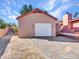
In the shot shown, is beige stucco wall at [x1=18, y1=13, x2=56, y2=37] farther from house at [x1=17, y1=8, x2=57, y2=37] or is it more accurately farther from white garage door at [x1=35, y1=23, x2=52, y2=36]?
white garage door at [x1=35, y1=23, x2=52, y2=36]

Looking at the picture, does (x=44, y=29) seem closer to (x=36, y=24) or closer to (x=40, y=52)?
(x=36, y=24)

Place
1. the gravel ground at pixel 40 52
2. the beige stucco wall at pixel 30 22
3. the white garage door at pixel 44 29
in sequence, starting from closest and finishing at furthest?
1. the gravel ground at pixel 40 52
2. the beige stucco wall at pixel 30 22
3. the white garage door at pixel 44 29

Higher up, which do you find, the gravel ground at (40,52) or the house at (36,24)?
the house at (36,24)

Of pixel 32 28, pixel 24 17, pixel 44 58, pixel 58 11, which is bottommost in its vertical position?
pixel 44 58

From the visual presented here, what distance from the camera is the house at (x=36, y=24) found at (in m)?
22.4

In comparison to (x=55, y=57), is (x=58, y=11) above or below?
above

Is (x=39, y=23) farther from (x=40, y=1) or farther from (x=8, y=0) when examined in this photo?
(x=8, y=0)

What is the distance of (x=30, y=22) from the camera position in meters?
22.6

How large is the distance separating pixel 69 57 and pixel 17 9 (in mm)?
43212

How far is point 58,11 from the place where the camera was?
137 ft

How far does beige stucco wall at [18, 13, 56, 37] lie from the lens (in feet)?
73.3

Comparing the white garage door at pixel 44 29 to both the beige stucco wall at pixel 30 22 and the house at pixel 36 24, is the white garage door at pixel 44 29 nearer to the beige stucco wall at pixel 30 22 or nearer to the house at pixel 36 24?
the house at pixel 36 24

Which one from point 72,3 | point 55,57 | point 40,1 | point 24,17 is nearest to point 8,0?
point 40,1

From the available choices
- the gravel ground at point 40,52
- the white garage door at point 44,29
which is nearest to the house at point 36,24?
the white garage door at point 44,29
